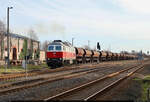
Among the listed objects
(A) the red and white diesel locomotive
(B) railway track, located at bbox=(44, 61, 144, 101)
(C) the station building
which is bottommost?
(B) railway track, located at bbox=(44, 61, 144, 101)

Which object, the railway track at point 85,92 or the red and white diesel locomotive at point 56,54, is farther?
the red and white diesel locomotive at point 56,54

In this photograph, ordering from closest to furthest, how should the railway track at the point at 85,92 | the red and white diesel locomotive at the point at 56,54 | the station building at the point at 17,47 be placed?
the railway track at the point at 85,92 < the red and white diesel locomotive at the point at 56,54 < the station building at the point at 17,47

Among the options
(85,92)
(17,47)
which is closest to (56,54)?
(85,92)

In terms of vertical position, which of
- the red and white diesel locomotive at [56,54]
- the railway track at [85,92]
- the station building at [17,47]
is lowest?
the railway track at [85,92]

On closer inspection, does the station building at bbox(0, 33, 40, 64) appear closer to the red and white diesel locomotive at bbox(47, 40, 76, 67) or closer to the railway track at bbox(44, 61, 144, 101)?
the red and white diesel locomotive at bbox(47, 40, 76, 67)

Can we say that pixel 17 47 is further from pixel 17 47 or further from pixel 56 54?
pixel 56 54

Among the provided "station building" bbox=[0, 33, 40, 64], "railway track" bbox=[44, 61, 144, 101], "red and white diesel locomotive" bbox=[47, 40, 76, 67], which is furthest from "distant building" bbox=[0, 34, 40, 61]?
"railway track" bbox=[44, 61, 144, 101]

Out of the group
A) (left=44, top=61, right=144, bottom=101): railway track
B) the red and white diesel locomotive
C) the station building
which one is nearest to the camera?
(left=44, top=61, right=144, bottom=101): railway track

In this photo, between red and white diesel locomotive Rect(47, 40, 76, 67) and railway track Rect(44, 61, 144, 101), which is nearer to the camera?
railway track Rect(44, 61, 144, 101)

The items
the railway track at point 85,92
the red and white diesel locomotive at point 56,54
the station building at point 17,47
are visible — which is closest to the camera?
the railway track at point 85,92

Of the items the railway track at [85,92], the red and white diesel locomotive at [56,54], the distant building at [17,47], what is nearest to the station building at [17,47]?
the distant building at [17,47]

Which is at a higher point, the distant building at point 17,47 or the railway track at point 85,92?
the distant building at point 17,47

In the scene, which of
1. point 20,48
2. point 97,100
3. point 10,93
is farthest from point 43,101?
point 20,48

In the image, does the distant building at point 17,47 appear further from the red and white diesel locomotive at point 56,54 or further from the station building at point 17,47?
the red and white diesel locomotive at point 56,54
